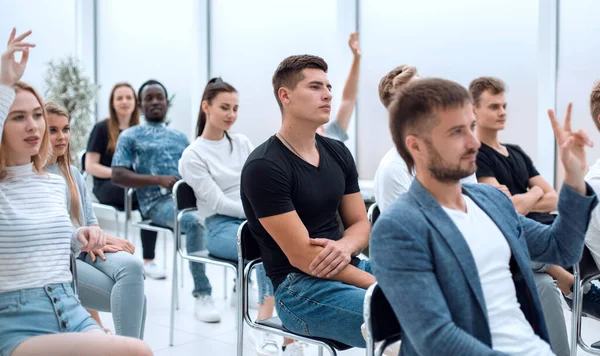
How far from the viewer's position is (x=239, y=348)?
2.41m

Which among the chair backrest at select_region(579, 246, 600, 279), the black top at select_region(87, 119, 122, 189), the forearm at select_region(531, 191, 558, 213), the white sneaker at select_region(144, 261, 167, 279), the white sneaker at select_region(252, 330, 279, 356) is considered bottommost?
the white sneaker at select_region(144, 261, 167, 279)

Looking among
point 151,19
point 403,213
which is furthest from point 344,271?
point 151,19

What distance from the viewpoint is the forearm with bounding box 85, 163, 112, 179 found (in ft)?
15.5

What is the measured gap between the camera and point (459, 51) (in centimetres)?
466

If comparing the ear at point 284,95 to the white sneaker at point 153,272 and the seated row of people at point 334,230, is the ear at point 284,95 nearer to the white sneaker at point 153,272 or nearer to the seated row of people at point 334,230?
the seated row of people at point 334,230

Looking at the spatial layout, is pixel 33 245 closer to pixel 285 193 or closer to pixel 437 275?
pixel 285 193

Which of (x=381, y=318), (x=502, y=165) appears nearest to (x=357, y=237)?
(x=381, y=318)

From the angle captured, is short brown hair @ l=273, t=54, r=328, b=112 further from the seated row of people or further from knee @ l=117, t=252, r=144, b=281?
knee @ l=117, t=252, r=144, b=281

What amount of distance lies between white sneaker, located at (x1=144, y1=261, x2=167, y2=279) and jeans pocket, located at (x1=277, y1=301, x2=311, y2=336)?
2.87 metres

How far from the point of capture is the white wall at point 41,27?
7113 millimetres

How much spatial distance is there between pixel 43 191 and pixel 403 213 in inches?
48.6

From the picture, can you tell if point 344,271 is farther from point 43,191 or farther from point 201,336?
point 201,336

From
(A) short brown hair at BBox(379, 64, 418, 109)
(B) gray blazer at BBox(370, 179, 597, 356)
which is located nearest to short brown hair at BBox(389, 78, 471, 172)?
(B) gray blazer at BBox(370, 179, 597, 356)

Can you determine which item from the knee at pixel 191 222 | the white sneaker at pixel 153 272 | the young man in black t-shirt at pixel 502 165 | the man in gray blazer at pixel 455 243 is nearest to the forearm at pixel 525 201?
the young man in black t-shirt at pixel 502 165
